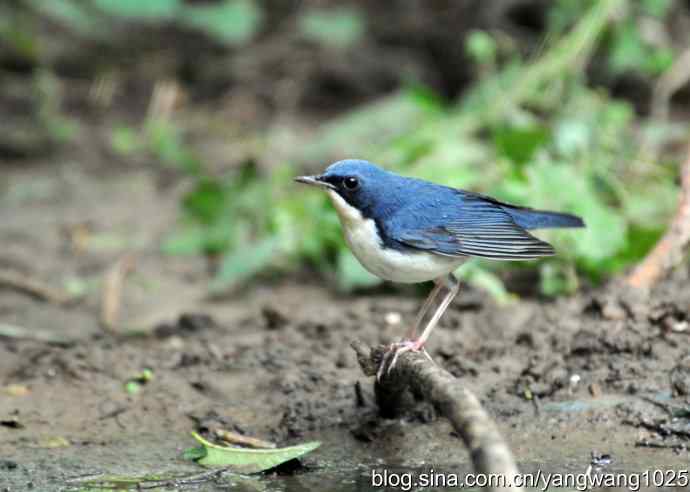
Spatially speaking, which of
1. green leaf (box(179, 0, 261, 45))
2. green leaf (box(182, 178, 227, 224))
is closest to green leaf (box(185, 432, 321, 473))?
green leaf (box(182, 178, 227, 224))

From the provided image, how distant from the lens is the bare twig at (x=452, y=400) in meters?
3.23

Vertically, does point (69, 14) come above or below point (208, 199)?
above

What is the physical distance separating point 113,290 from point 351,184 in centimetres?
275

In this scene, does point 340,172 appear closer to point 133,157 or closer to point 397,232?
point 397,232

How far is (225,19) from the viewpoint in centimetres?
1089

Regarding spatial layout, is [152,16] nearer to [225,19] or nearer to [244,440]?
[225,19]

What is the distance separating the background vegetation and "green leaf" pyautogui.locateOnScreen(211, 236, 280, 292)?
3 cm

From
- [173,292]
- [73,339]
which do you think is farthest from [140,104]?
[73,339]

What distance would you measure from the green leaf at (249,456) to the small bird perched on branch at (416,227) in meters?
0.53

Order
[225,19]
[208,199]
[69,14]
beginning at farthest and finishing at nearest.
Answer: [225,19]
[69,14]
[208,199]

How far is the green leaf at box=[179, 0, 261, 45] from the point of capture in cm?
1080

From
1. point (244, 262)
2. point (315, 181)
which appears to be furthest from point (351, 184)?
point (244, 262)

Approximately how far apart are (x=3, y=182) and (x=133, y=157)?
1.27m

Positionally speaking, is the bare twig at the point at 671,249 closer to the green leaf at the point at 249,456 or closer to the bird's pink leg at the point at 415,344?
the bird's pink leg at the point at 415,344
